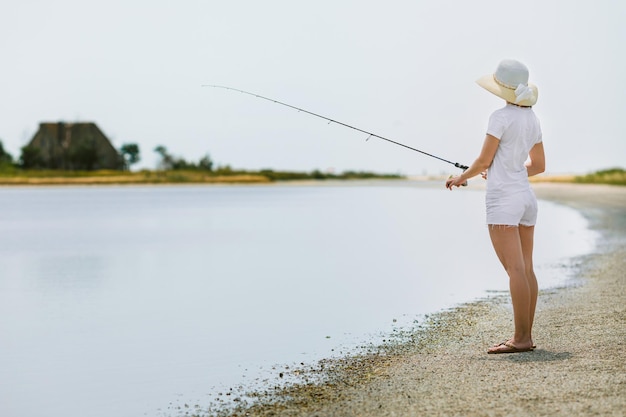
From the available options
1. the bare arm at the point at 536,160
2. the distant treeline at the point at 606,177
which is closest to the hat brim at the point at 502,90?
the bare arm at the point at 536,160

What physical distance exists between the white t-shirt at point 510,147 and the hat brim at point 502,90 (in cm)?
7

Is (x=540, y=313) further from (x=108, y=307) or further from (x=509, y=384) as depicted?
(x=108, y=307)

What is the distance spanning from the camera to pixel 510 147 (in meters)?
5.31

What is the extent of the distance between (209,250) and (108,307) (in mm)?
6933

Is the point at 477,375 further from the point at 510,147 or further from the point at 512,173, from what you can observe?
the point at 510,147

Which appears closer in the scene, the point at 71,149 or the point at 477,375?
the point at 477,375

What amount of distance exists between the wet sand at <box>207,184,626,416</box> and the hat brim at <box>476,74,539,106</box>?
1.63 metres

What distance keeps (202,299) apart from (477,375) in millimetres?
5324

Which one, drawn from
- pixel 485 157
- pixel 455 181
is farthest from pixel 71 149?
pixel 485 157

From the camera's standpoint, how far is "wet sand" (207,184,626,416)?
4.18 metres

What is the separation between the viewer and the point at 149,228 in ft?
77.2

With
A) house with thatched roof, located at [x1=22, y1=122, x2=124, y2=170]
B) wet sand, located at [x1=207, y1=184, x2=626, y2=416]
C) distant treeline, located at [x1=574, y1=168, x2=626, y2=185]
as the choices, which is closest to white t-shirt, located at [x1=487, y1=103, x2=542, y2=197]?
wet sand, located at [x1=207, y1=184, x2=626, y2=416]

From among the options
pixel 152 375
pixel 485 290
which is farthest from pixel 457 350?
pixel 485 290

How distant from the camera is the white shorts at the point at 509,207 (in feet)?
17.4
